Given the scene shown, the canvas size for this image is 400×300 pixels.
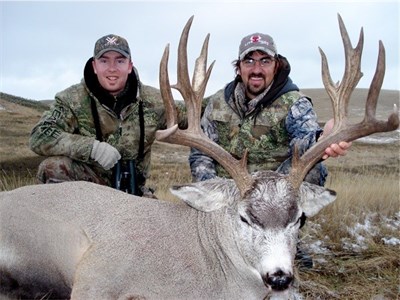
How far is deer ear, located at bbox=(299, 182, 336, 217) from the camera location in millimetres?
4254

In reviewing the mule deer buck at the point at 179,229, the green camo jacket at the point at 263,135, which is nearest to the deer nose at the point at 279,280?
the mule deer buck at the point at 179,229

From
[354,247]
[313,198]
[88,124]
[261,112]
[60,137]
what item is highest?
[261,112]

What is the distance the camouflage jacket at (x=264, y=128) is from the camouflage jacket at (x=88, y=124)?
444 millimetres

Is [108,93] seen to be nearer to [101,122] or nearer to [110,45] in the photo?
[101,122]

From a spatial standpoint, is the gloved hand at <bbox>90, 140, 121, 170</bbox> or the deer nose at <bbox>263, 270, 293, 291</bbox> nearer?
the deer nose at <bbox>263, 270, 293, 291</bbox>

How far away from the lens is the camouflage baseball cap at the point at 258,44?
19.4ft

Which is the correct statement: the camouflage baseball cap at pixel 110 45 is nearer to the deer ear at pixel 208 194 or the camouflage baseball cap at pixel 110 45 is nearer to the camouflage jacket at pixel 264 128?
the camouflage jacket at pixel 264 128

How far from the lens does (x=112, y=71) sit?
6.12 m

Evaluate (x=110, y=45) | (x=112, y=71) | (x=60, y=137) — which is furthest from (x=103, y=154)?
(x=110, y=45)

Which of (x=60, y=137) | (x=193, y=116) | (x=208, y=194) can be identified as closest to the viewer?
(x=208, y=194)

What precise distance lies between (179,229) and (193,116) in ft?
3.19

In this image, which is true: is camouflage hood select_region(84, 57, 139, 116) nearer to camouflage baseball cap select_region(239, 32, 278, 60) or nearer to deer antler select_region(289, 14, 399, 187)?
camouflage baseball cap select_region(239, 32, 278, 60)

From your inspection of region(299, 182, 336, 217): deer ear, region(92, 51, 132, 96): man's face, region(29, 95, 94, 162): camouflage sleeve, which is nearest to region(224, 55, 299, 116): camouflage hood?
region(92, 51, 132, 96): man's face

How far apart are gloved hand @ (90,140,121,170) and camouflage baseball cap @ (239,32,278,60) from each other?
5.74 ft
